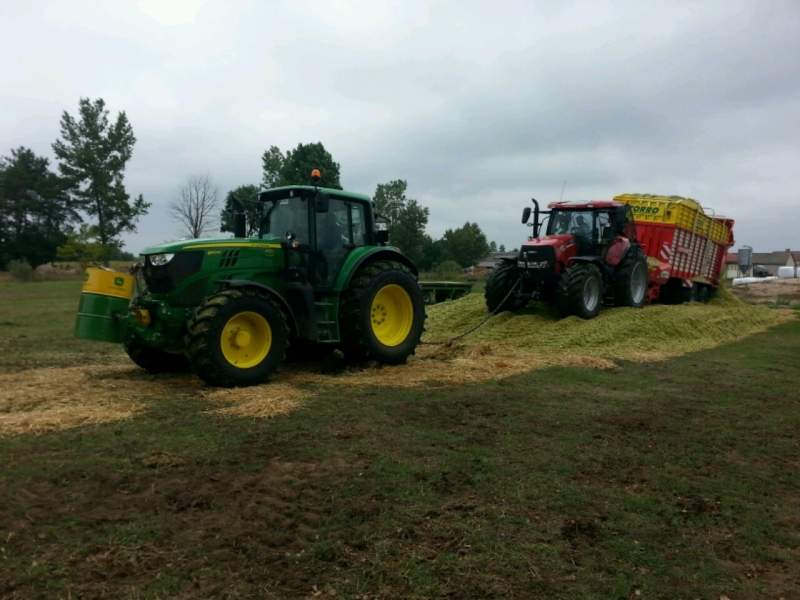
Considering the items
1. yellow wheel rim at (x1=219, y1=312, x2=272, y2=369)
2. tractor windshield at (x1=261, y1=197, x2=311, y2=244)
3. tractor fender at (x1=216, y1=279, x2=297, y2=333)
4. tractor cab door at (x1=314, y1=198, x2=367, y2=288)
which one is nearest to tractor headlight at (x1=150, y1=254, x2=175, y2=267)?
tractor fender at (x1=216, y1=279, x2=297, y2=333)

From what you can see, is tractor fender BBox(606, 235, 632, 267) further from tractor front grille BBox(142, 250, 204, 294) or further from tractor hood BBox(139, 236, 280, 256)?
tractor front grille BBox(142, 250, 204, 294)

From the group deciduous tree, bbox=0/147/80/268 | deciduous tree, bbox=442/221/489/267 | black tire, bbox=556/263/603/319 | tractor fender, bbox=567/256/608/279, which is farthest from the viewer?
deciduous tree, bbox=442/221/489/267

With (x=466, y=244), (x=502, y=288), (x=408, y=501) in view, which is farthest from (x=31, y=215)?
(x=408, y=501)

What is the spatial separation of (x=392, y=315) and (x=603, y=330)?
4.37 meters

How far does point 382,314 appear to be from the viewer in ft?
30.1

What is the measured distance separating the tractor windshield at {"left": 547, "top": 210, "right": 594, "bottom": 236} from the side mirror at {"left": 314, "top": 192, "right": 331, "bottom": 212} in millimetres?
7358

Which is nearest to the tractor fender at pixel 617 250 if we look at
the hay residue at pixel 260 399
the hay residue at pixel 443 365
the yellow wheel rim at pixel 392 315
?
the hay residue at pixel 443 365

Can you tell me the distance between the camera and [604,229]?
13922mm

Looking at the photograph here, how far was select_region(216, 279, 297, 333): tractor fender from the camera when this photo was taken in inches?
287

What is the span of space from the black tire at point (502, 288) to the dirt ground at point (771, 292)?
2062 cm

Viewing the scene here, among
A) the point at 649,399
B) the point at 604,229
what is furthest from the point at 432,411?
the point at 604,229

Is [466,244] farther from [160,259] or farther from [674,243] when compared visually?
[160,259]

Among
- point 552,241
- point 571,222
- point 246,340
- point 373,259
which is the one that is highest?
point 571,222

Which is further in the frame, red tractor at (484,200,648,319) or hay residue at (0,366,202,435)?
red tractor at (484,200,648,319)
